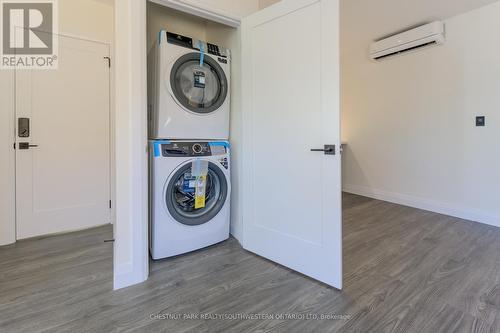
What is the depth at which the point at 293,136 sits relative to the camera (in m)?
Answer: 1.77

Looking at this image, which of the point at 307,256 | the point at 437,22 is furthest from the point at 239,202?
the point at 437,22

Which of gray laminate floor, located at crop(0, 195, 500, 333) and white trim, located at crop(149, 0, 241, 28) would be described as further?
white trim, located at crop(149, 0, 241, 28)

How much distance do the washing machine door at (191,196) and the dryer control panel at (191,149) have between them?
0.30 ft

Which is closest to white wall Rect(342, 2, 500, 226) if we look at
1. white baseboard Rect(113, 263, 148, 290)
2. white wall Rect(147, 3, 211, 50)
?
white wall Rect(147, 3, 211, 50)

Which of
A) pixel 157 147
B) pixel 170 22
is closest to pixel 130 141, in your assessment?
pixel 157 147

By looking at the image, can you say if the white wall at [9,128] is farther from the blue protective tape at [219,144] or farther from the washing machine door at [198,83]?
the blue protective tape at [219,144]

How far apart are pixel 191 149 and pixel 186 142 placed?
0.07 meters

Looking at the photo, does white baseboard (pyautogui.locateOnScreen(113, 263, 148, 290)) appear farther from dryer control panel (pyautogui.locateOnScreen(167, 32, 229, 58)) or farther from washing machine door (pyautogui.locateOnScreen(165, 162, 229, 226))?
dryer control panel (pyautogui.locateOnScreen(167, 32, 229, 58))

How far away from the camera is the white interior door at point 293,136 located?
5.07 feet

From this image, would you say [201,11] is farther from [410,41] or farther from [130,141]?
[410,41]

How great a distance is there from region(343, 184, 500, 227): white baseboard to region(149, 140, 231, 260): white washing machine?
2711 millimetres

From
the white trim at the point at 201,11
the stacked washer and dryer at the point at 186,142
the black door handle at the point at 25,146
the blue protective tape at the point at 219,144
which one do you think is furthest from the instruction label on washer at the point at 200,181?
the black door handle at the point at 25,146

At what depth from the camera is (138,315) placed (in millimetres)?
1325

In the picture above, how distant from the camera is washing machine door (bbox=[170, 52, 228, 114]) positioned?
1.95m
